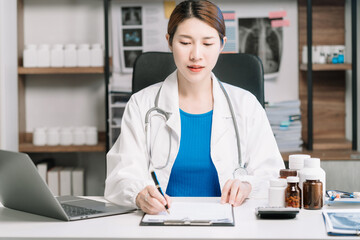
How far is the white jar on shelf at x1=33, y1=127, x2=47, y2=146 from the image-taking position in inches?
126

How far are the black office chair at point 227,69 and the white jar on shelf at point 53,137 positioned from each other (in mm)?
1195

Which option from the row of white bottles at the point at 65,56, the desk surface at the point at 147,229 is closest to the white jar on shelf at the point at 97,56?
the row of white bottles at the point at 65,56

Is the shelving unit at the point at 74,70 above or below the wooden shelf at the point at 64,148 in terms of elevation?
above

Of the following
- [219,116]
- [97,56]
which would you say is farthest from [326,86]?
[219,116]

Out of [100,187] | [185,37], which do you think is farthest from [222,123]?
[100,187]

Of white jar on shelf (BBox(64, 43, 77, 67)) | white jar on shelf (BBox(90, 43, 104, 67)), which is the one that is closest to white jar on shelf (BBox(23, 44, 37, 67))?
white jar on shelf (BBox(64, 43, 77, 67))

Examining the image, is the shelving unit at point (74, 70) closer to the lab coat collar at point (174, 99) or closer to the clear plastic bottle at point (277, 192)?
the lab coat collar at point (174, 99)

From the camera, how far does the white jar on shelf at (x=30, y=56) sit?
10.4 feet

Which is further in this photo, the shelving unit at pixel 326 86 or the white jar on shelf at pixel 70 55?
the shelving unit at pixel 326 86

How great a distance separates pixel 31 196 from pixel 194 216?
411 millimetres

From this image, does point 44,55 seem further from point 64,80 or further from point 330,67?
point 330,67

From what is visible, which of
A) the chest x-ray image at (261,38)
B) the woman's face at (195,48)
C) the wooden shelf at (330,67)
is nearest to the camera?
the woman's face at (195,48)

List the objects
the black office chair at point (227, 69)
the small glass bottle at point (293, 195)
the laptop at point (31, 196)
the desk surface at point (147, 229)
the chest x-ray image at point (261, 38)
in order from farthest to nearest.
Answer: the chest x-ray image at point (261, 38)
the black office chair at point (227, 69)
the small glass bottle at point (293, 195)
the laptop at point (31, 196)
the desk surface at point (147, 229)

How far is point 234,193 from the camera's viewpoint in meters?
1.59
